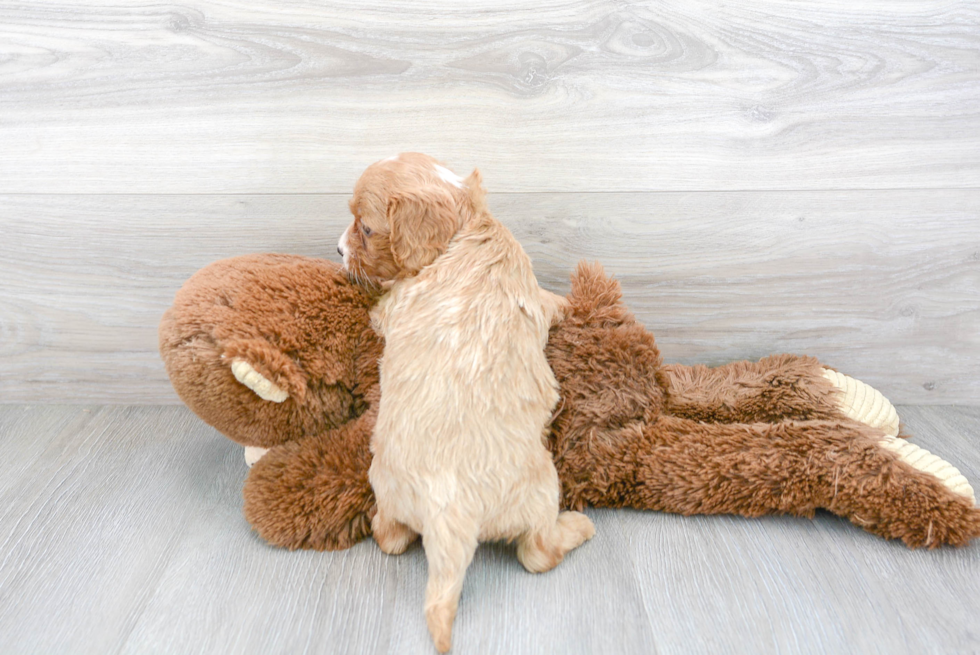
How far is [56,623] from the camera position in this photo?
0.76 metres

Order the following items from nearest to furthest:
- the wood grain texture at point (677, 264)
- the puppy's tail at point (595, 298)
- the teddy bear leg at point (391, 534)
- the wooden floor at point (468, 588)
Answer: the wooden floor at point (468, 588)
the teddy bear leg at point (391, 534)
the puppy's tail at point (595, 298)
the wood grain texture at point (677, 264)

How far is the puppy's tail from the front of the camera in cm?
97

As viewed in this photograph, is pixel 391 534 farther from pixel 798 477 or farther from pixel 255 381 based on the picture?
pixel 798 477

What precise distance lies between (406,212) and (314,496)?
383 mm

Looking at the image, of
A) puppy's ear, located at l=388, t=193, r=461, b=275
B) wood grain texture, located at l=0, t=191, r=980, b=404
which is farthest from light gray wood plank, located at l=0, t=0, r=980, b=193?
puppy's ear, located at l=388, t=193, r=461, b=275

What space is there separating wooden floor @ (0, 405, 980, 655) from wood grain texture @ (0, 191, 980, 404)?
1.07 feet

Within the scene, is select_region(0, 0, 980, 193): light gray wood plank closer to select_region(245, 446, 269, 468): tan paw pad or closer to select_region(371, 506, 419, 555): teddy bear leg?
select_region(245, 446, 269, 468): tan paw pad

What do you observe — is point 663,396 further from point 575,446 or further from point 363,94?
point 363,94

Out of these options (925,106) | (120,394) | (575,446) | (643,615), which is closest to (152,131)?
(120,394)

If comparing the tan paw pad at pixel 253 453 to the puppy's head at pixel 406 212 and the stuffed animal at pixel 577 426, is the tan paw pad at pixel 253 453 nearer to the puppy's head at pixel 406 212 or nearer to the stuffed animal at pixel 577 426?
the stuffed animal at pixel 577 426

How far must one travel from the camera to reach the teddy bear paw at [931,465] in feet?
2.88

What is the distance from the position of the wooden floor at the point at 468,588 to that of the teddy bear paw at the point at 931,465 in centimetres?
8

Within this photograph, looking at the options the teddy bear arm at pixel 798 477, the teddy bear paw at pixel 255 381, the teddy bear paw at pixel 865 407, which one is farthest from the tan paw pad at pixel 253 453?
the teddy bear paw at pixel 865 407

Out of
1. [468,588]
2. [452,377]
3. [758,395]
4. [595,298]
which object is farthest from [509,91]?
[468,588]
